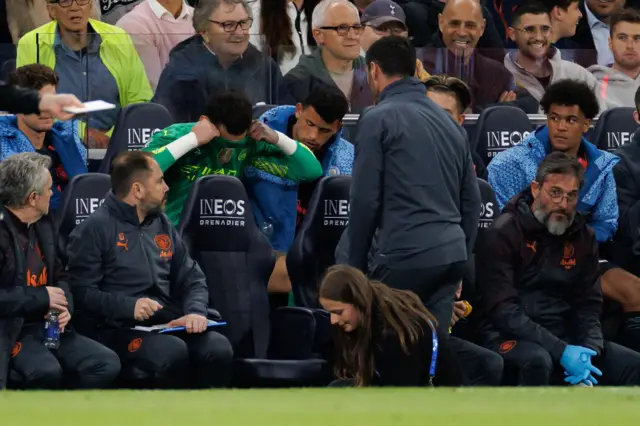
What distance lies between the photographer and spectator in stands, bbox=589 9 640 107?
11523mm

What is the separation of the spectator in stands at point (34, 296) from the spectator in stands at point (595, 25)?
5.48 metres

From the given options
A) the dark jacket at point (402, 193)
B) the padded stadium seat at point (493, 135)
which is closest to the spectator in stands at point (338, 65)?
the padded stadium seat at point (493, 135)

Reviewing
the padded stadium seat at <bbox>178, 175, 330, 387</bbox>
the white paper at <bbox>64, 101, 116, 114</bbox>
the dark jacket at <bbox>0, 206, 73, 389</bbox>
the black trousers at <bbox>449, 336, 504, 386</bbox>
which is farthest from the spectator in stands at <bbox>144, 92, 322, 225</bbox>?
the white paper at <bbox>64, 101, 116, 114</bbox>

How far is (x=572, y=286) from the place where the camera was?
9.66 meters

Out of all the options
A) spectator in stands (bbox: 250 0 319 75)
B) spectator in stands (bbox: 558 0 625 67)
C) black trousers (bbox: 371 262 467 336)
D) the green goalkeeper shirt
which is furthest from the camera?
spectator in stands (bbox: 558 0 625 67)

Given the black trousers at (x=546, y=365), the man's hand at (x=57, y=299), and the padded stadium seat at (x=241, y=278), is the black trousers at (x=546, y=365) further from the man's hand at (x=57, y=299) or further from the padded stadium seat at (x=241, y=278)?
the man's hand at (x=57, y=299)

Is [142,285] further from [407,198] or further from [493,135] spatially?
[493,135]

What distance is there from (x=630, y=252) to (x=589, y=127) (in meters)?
1.10

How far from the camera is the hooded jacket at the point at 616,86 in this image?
37.7 feet

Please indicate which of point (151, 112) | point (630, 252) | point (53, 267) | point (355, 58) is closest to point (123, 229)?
point (53, 267)

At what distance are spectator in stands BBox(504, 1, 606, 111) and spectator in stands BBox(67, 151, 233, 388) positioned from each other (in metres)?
3.17

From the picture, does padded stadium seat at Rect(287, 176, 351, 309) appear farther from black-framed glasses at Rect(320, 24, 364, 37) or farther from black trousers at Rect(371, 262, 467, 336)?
black-framed glasses at Rect(320, 24, 364, 37)

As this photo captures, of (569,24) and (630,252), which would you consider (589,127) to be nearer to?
(630,252)

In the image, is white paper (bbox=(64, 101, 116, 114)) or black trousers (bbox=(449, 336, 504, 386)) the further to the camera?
black trousers (bbox=(449, 336, 504, 386))
